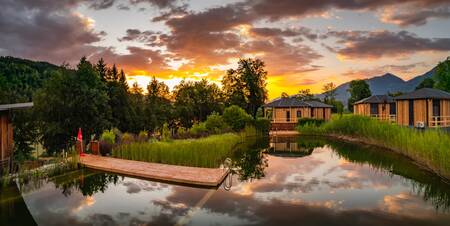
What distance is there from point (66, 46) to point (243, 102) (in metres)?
25.0

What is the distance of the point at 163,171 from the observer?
29.1 feet

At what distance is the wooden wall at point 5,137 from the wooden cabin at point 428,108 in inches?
894

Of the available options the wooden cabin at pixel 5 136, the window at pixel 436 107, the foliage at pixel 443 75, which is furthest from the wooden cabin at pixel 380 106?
the wooden cabin at pixel 5 136

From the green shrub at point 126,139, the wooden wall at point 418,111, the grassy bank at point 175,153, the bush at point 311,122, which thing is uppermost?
the wooden wall at point 418,111

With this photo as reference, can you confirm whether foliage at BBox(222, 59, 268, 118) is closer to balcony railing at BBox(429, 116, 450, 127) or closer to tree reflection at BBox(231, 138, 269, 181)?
balcony railing at BBox(429, 116, 450, 127)

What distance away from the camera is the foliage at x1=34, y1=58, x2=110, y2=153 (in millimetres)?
14859

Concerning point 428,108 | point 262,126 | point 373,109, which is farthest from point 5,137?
point 373,109

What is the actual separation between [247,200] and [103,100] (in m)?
12.3

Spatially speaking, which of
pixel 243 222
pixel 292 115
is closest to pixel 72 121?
pixel 243 222

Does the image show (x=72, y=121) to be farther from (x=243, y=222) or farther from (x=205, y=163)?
(x=243, y=222)

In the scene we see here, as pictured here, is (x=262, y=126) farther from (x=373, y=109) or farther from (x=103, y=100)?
(x=373, y=109)

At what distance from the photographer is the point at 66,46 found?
19.3 meters

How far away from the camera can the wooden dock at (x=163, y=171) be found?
7.94 m

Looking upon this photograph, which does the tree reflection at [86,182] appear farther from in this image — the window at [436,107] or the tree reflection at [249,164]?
the window at [436,107]
